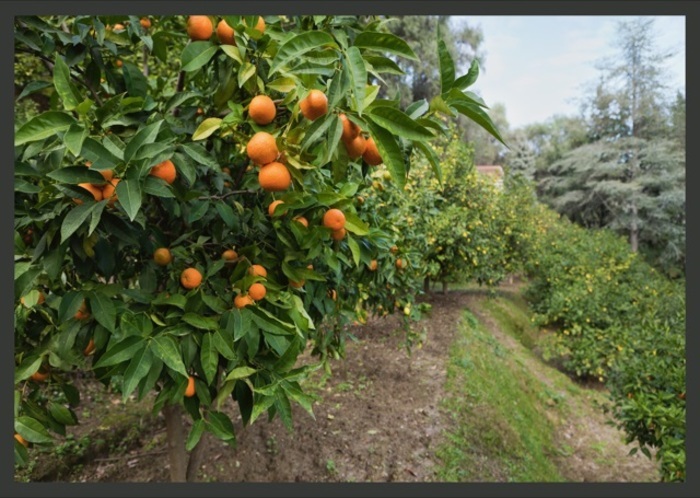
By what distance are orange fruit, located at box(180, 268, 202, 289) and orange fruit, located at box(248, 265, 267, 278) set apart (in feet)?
0.45

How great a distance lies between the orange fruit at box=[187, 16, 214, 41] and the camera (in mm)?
1003

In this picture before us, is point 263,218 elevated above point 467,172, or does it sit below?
below

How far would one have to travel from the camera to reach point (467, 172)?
232 inches

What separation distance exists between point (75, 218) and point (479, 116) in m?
0.77

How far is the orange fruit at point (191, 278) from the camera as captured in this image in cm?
112

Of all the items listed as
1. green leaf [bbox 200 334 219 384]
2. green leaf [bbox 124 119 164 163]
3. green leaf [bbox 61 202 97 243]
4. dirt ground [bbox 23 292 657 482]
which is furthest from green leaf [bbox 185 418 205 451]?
green leaf [bbox 124 119 164 163]

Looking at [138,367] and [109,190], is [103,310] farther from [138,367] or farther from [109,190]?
[109,190]

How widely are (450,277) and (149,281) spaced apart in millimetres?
4976

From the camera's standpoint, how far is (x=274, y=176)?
0.85 metres

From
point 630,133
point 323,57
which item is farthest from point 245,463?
point 630,133

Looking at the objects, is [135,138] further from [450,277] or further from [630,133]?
[630,133]

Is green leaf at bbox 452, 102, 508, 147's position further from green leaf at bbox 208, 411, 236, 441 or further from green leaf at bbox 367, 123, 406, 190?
green leaf at bbox 208, 411, 236, 441

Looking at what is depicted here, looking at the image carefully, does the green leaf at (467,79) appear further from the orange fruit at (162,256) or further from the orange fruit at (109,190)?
the orange fruit at (162,256)

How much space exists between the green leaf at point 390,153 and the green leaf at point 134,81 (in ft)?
2.60
